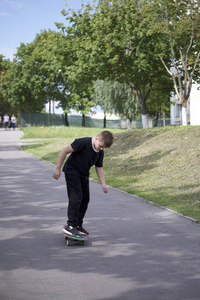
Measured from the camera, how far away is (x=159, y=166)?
1277cm

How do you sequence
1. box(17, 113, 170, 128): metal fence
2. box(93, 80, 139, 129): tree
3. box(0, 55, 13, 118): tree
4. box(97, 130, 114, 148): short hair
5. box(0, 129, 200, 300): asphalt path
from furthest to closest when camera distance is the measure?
box(0, 55, 13, 118): tree < box(17, 113, 170, 128): metal fence < box(93, 80, 139, 129): tree < box(97, 130, 114, 148): short hair < box(0, 129, 200, 300): asphalt path

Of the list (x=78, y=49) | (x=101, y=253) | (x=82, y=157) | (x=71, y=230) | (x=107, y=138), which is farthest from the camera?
(x=78, y=49)

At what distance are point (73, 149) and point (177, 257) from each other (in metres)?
1.83

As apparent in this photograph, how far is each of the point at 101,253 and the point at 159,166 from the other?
7734 millimetres

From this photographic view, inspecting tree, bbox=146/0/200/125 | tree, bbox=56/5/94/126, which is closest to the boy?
tree, bbox=146/0/200/125

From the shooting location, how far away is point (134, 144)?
17.3 m

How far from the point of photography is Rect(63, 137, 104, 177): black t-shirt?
5.71 meters

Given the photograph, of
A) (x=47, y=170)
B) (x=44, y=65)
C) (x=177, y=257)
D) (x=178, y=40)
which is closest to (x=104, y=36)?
(x=178, y=40)

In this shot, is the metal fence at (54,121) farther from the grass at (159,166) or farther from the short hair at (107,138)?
the short hair at (107,138)

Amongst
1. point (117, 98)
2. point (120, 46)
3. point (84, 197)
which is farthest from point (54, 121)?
point (84, 197)

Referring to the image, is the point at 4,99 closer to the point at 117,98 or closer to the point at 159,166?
the point at 117,98

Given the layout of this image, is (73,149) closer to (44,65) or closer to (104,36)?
(104,36)

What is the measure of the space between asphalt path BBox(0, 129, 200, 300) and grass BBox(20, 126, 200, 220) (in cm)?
71

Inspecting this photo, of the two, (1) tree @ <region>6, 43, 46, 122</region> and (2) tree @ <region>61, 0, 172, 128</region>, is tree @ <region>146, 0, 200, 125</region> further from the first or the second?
(1) tree @ <region>6, 43, 46, 122</region>
